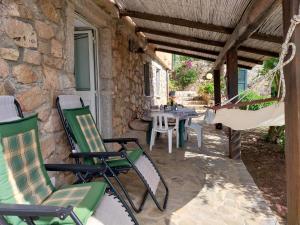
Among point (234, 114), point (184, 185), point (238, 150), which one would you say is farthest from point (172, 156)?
point (234, 114)

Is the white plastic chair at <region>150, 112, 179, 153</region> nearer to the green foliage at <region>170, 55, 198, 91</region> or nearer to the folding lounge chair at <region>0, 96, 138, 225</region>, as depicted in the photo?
the folding lounge chair at <region>0, 96, 138, 225</region>

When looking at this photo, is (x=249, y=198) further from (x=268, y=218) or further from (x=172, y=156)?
Answer: (x=172, y=156)

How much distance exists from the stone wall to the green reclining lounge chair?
39 cm

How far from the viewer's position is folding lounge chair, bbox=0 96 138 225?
5.58 feet

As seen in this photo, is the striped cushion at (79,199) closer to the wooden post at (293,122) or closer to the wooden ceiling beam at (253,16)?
the wooden post at (293,122)

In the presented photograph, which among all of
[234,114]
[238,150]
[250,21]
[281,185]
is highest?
[250,21]

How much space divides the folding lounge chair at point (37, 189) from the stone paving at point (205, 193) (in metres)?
0.70

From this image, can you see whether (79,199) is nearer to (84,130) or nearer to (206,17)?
(84,130)

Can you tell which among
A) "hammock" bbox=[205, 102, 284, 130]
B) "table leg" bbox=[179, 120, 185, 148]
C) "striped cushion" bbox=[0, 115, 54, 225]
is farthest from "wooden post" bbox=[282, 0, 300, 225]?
"table leg" bbox=[179, 120, 185, 148]

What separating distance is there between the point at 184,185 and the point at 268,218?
1062mm

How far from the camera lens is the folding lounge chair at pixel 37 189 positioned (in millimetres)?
1700

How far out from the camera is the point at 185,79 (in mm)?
17766

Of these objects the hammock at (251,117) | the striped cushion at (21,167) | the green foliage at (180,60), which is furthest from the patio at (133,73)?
the green foliage at (180,60)

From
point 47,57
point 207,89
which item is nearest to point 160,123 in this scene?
point 47,57
